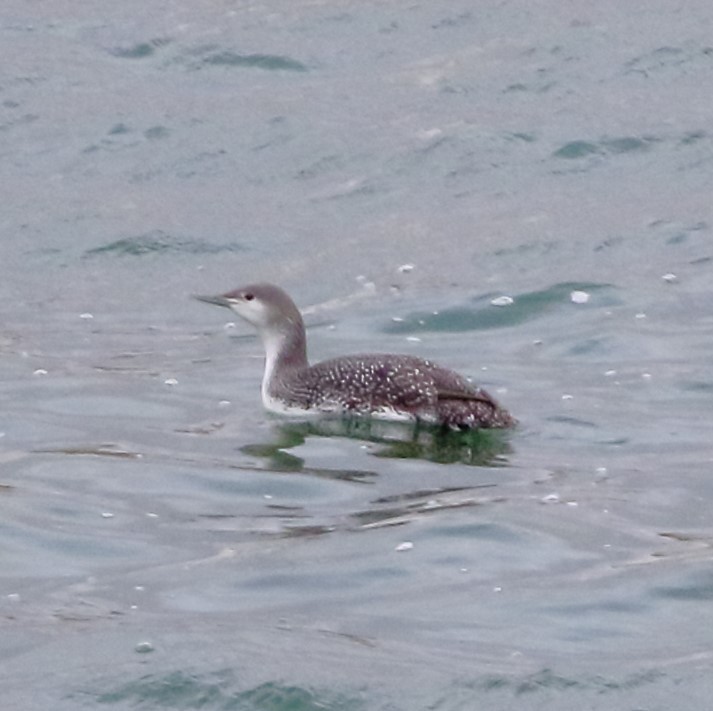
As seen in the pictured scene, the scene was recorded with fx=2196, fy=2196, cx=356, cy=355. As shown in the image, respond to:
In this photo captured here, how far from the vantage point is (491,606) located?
27.2ft

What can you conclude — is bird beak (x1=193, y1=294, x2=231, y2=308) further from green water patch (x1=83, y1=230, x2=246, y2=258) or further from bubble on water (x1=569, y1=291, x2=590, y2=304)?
green water patch (x1=83, y1=230, x2=246, y2=258)

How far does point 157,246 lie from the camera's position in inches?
642

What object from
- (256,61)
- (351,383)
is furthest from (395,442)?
(256,61)

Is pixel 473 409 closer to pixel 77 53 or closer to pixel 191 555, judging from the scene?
pixel 191 555

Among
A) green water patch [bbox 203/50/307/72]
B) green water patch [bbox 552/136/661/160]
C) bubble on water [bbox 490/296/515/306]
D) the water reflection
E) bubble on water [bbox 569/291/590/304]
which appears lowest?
the water reflection

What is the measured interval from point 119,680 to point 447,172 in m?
10.2

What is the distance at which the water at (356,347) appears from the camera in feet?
25.9

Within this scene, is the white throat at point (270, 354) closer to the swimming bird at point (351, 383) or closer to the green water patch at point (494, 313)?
the swimming bird at point (351, 383)

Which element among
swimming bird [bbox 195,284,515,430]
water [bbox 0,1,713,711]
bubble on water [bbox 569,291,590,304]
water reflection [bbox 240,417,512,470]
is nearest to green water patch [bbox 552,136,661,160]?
water [bbox 0,1,713,711]

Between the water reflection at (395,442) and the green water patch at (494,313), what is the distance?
2.42 m

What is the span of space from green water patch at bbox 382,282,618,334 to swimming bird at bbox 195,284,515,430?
1.89 meters

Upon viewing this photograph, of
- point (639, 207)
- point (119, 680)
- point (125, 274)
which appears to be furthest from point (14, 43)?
point (119, 680)

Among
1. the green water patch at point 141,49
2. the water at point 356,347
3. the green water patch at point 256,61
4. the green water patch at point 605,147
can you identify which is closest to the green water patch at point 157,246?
the water at point 356,347

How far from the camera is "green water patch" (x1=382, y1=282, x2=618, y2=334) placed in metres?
13.6
